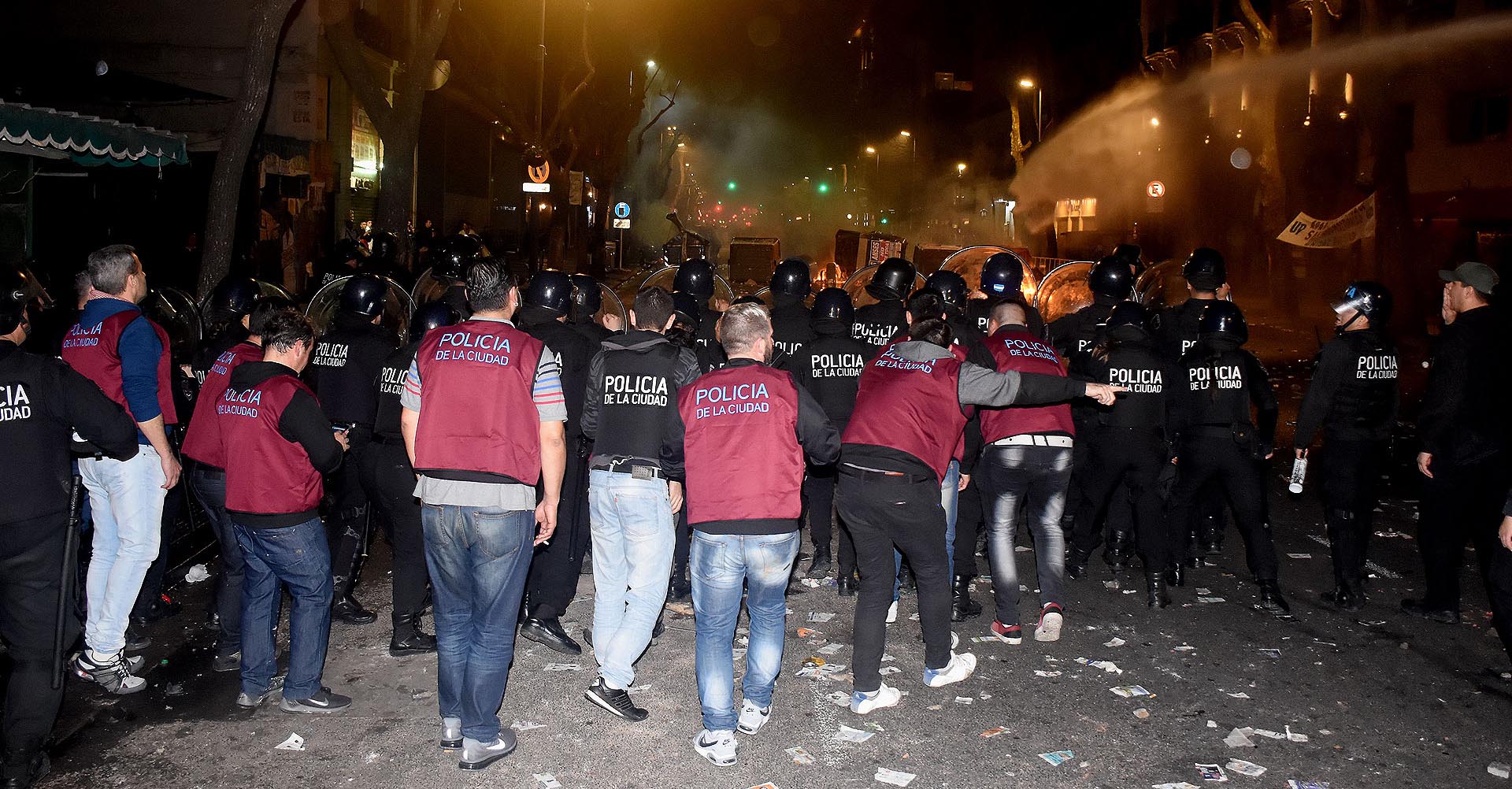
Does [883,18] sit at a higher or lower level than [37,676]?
higher

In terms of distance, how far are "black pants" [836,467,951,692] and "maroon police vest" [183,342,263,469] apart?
127 inches

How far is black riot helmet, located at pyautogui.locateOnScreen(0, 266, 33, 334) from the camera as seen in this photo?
4.29 metres

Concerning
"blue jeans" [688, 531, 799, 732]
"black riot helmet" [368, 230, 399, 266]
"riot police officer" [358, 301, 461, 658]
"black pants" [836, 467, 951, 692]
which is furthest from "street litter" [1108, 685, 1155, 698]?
"black riot helmet" [368, 230, 399, 266]

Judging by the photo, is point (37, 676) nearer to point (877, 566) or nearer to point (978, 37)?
point (877, 566)

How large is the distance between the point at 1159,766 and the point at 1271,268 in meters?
31.5

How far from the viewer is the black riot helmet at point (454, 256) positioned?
12.8m

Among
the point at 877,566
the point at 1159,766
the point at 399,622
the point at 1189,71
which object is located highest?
the point at 1189,71

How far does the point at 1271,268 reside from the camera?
1267 inches

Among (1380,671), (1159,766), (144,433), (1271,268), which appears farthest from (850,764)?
(1271,268)

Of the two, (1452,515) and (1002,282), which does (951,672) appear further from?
(1002,282)

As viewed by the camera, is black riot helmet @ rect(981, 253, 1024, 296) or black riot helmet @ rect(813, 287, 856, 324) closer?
black riot helmet @ rect(813, 287, 856, 324)

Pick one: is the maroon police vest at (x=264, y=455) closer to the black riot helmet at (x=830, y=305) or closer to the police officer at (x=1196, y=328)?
the black riot helmet at (x=830, y=305)

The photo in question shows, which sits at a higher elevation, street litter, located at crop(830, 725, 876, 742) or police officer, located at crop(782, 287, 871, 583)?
police officer, located at crop(782, 287, 871, 583)

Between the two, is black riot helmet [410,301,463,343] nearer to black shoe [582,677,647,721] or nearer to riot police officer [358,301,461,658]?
riot police officer [358,301,461,658]
